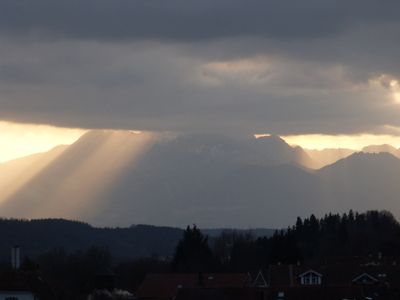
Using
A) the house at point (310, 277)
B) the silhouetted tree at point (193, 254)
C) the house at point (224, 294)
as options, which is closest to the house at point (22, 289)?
the house at point (224, 294)

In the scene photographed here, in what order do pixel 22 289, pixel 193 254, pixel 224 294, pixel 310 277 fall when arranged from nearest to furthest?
pixel 224 294 → pixel 22 289 → pixel 310 277 → pixel 193 254

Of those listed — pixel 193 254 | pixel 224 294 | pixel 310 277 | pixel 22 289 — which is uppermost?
pixel 193 254

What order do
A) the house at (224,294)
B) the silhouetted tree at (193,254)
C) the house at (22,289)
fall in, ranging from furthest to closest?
the silhouetted tree at (193,254)
the house at (22,289)
the house at (224,294)

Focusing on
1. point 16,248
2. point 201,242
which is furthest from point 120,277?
point 16,248

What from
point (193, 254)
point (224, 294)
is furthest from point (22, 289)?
point (193, 254)

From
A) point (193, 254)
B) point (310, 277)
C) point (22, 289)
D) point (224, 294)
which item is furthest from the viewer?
point (193, 254)

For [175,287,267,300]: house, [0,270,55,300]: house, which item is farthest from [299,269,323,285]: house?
[175,287,267,300]: house

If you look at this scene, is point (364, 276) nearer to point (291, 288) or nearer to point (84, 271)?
point (291, 288)

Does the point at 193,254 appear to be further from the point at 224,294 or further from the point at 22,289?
the point at 224,294

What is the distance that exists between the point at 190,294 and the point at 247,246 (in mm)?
105243

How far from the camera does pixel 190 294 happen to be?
78250 mm

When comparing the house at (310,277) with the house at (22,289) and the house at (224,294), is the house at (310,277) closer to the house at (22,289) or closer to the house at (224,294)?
the house at (22,289)

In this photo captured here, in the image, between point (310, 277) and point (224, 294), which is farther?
point (310, 277)

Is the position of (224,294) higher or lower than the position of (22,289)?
lower
